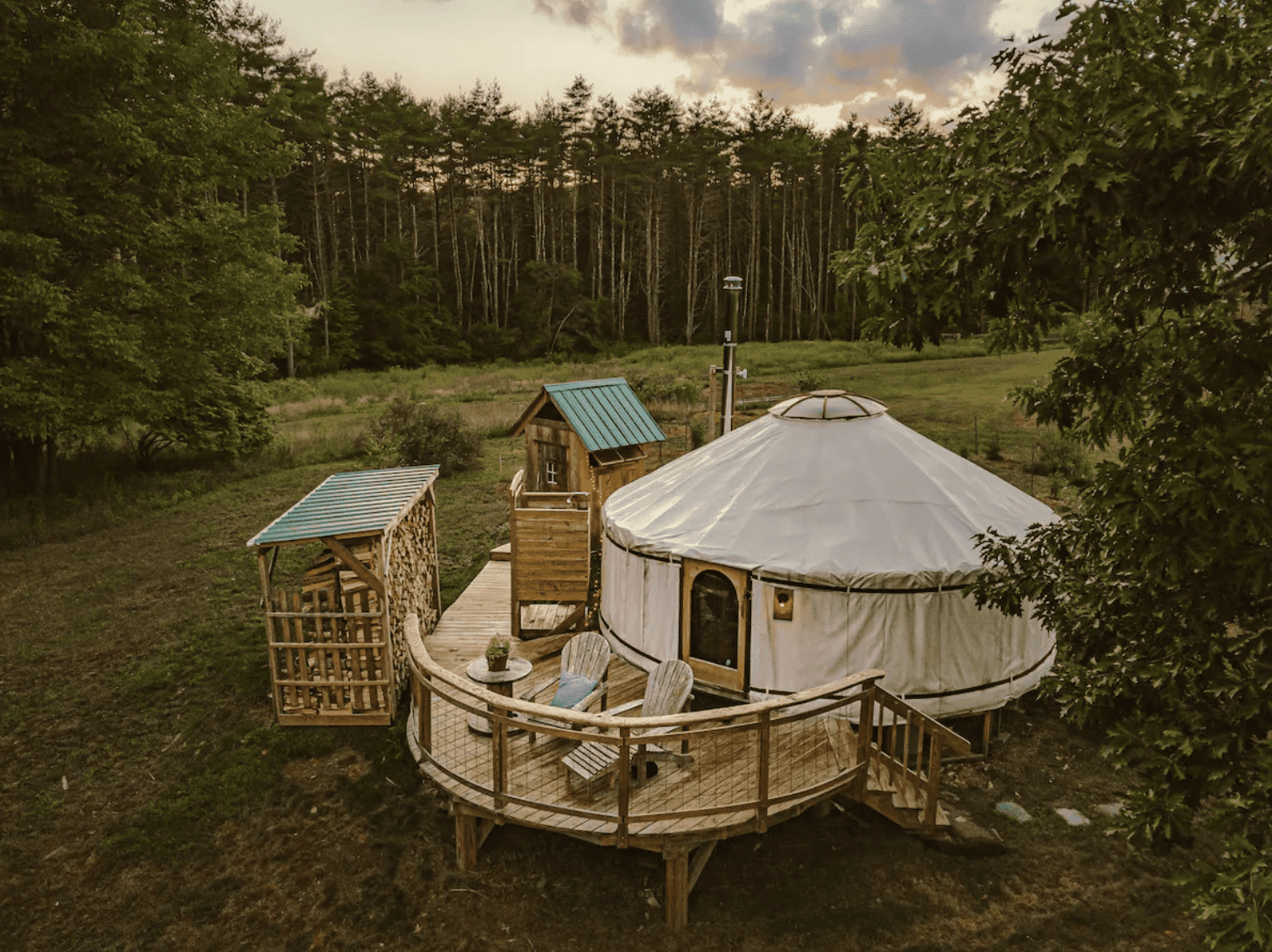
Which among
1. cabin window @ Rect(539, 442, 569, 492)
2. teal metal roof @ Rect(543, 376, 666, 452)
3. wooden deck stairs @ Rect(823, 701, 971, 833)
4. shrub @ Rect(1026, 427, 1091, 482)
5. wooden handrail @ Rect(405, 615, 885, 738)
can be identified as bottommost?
wooden deck stairs @ Rect(823, 701, 971, 833)

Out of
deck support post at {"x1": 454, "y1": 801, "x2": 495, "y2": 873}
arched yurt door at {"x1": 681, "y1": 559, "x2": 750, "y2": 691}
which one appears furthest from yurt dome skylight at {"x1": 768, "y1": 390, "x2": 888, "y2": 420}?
deck support post at {"x1": 454, "y1": 801, "x2": 495, "y2": 873}

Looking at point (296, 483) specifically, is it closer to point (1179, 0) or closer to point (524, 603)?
point (524, 603)

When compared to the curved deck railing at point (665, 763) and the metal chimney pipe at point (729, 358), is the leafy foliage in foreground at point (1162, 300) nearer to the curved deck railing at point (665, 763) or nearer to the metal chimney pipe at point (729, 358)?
the curved deck railing at point (665, 763)

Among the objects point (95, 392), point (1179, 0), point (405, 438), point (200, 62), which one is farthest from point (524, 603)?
point (200, 62)

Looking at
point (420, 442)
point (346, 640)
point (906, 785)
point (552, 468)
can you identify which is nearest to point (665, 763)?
point (906, 785)

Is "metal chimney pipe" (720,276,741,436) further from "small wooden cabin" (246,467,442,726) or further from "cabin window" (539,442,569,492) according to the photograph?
"small wooden cabin" (246,467,442,726)

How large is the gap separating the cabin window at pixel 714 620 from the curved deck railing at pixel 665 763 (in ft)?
3.15

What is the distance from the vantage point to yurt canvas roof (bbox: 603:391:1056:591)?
7477mm

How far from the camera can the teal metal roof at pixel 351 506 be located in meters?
7.72

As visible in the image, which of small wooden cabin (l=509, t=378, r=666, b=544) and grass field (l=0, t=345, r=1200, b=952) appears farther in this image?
small wooden cabin (l=509, t=378, r=666, b=544)

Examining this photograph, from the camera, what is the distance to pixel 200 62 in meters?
15.0

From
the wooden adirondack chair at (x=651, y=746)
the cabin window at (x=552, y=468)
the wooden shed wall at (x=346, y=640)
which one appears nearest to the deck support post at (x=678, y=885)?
the wooden adirondack chair at (x=651, y=746)

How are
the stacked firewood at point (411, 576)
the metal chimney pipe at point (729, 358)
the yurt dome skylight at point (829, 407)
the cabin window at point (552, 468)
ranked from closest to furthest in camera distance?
the stacked firewood at point (411, 576) < the yurt dome skylight at point (829, 407) < the metal chimney pipe at point (729, 358) < the cabin window at point (552, 468)

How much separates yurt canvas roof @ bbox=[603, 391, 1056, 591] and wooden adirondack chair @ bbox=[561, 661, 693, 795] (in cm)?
158
